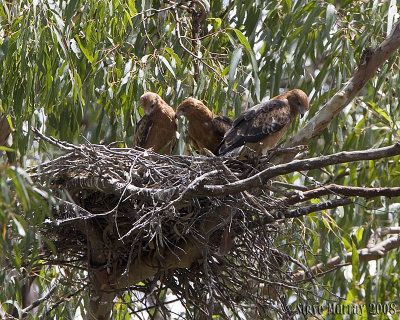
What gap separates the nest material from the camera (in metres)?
4.36

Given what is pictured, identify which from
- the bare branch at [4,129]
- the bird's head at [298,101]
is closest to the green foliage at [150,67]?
the bird's head at [298,101]

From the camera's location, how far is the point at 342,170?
7102mm

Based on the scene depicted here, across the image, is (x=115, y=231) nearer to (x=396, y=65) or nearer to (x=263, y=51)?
(x=263, y=51)

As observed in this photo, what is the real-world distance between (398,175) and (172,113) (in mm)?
2099

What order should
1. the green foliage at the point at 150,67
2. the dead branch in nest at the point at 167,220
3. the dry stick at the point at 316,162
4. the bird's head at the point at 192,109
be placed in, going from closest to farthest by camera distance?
the dry stick at the point at 316,162
the dead branch in nest at the point at 167,220
the green foliage at the point at 150,67
the bird's head at the point at 192,109

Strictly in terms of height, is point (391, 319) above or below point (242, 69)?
below

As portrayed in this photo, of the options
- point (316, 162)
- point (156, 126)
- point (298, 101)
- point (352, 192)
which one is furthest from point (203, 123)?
point (316, 162)

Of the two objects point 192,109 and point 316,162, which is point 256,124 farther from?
point 316,162

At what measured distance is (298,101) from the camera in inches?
229

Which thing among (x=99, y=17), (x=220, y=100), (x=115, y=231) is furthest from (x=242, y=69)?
(x=115, y=231)

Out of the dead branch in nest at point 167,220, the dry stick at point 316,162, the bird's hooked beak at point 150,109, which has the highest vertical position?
the dry stick at point 316,162

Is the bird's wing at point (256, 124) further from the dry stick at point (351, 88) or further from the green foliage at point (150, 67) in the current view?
the dry stick at point (351, 88)

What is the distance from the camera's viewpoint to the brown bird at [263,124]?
5.33 m

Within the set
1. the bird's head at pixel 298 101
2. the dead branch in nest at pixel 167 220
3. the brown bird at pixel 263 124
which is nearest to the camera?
the dead branch in nest at pixel 167 220
